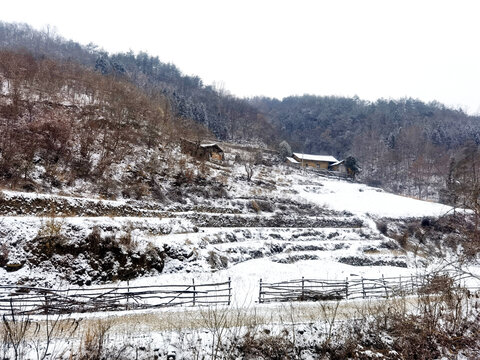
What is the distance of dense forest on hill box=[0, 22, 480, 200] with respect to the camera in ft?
182

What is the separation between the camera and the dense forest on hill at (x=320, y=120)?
5556 cm

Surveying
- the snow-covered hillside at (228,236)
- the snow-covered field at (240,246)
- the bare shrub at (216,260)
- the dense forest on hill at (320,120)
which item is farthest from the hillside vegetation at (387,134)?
the bare shrub at (216,260)

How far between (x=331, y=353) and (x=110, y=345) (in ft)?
20.0

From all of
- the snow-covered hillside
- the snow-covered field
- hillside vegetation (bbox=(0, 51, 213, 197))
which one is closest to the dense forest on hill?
hillside vegetation (bbox=(0, 51, 213, 197))

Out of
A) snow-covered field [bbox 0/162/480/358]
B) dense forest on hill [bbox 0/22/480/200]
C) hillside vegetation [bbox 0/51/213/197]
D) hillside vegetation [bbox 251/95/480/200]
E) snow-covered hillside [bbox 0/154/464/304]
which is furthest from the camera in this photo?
hillside vegetation [bbox 251/95/480/200]

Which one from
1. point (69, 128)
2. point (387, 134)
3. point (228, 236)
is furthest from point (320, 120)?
point (69, 128)

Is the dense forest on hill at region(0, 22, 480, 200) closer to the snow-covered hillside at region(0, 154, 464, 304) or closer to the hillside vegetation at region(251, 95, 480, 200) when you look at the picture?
the hillside vegetation at region(251, 95, 480, 200)

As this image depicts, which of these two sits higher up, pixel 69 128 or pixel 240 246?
pixel 69 128

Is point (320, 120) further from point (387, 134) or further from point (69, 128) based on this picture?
point (69, 128)

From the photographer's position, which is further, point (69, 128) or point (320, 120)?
point (320, 120)

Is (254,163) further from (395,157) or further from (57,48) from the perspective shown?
(57,48)

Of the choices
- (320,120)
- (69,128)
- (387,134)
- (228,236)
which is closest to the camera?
(228,236)

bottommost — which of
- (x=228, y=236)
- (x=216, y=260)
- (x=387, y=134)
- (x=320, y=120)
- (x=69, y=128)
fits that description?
(x=216, y=260)

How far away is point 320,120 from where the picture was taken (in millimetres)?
99500
